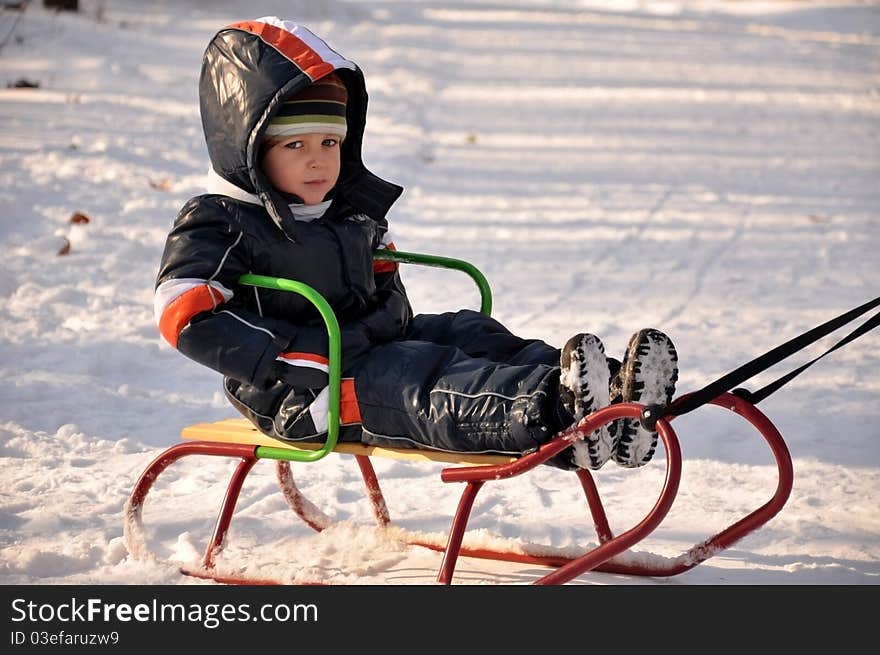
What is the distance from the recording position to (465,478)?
10.2 feet

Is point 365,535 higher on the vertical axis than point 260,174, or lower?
lower

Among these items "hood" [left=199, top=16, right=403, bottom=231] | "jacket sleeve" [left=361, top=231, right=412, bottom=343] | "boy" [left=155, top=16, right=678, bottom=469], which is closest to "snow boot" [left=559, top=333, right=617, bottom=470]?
"boy" [left=155, top=16, right=678, bottom=469]

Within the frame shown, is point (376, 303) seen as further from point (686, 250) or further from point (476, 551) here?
point (686, 250)

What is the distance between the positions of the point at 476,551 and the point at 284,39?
5.35 ft

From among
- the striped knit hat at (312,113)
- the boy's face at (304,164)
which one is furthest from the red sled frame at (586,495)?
the striped knit hat at (312,113)

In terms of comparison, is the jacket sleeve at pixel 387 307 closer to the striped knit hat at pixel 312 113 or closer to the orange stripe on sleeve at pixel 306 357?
the orange stripe on sleeve at pixel 306 357

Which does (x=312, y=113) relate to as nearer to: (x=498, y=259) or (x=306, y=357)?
(x=306, y=357)

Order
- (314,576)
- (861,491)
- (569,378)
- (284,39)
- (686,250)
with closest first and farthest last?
(569,378)
(284,39)
(314,576)
(861,491)
(686,250)

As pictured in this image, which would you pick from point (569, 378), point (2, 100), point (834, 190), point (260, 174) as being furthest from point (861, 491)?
point (2, 100)

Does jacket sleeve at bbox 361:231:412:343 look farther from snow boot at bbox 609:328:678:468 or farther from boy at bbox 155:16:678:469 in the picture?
snow boot at bbox 609:328:678:468

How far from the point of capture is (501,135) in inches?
391

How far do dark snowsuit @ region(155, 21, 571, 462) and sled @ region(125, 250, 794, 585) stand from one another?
0.06m

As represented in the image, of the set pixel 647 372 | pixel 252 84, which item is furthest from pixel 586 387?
pixel 252 84

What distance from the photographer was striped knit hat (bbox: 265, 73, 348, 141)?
10.7ft
